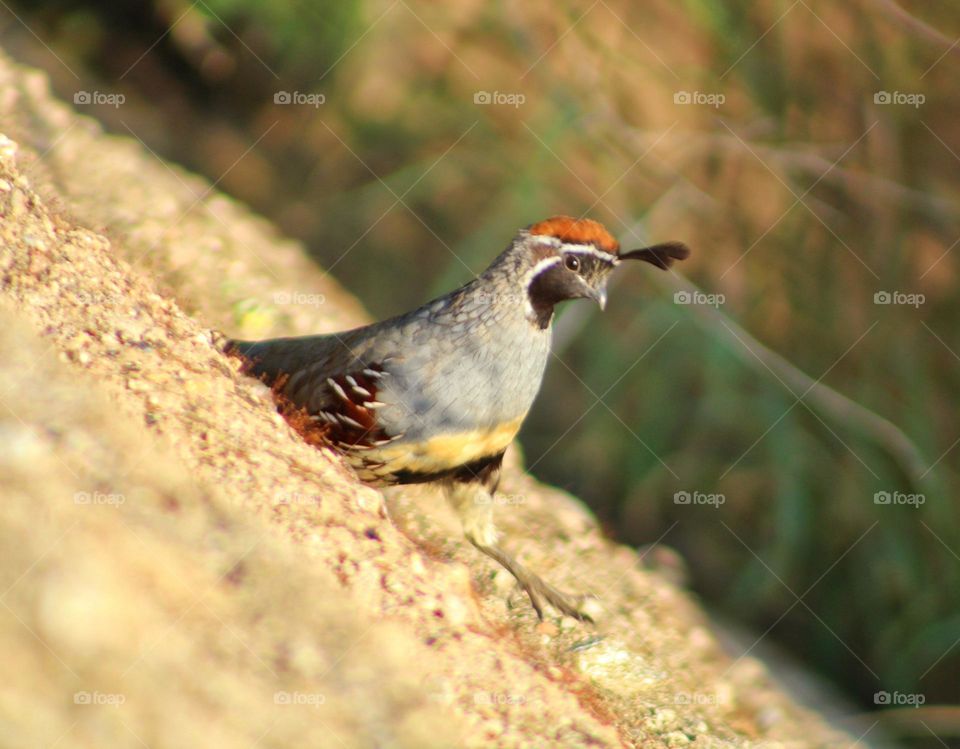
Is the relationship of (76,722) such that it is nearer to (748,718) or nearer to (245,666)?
(245,666)

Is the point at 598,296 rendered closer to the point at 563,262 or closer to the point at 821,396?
the point at 563,262

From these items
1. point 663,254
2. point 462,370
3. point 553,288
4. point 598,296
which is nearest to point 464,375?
point 462,370

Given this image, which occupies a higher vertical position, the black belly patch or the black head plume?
the black head plume

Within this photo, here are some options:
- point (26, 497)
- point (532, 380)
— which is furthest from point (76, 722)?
point (532, 380)

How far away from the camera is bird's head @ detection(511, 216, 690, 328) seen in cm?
351

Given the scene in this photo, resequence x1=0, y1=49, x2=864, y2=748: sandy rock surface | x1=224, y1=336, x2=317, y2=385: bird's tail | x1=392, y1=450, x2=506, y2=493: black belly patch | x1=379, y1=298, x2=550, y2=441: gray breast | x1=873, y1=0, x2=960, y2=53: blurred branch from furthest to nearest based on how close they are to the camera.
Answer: x1=873, y1=0, x2=960, y2=53: blurred branch, x1=224, y1=336, x2=317, y2=385: bird's tail, x1=392, y1=450, x2=506, y2=493: black belly patch, x1=379, y1=298, x2=550, y2=441: gray breast, x1=0, y1=49, x2=864, y2=748: sandy rock surface

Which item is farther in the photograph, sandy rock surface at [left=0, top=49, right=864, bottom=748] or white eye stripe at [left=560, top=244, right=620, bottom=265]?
white eye stripe at [left=560, top=244, right=620, bottom=265]

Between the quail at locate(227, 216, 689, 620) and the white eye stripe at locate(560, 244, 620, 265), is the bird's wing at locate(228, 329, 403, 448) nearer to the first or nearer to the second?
the quail at locate(227, 216, 689, 620)

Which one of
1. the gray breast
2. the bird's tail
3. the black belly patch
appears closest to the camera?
the gray breast

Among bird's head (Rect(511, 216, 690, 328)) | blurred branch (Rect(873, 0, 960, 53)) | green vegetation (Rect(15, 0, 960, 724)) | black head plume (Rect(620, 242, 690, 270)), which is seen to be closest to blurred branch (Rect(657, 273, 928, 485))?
green vegetation (Rect(15, 0, 960, 724))

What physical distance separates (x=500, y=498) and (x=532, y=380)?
1388 mm

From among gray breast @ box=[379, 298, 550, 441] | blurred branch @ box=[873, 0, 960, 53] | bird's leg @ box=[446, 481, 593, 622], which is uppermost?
blurred branch @ box=[873, 0, 960, 53]

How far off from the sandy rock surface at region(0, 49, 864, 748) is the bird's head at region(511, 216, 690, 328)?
2.78 ft

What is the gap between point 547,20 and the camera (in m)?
6.77
